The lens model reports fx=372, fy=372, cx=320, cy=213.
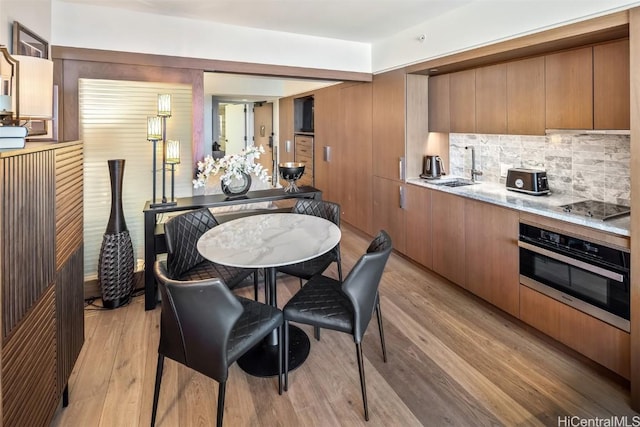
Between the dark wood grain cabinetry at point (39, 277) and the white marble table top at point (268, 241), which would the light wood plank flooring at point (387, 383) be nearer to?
the dark wood grain cabinetry at point (39, 277)

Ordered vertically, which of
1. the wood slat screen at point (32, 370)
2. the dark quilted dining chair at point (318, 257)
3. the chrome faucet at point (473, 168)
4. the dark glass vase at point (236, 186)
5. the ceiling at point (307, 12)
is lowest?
the wood slat screen at point (32, 370)

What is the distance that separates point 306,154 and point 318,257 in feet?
13.5

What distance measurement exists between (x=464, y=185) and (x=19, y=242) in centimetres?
336

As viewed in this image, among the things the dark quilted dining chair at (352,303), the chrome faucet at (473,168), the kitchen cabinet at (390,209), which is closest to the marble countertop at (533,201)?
the chrome faucet at (473,168)

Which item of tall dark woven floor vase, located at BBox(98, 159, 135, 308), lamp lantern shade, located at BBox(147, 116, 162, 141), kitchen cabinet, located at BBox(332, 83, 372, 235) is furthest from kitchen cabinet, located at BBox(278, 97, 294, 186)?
tall dark woven floor vase, located at BBox(98, 159, 135, 308)

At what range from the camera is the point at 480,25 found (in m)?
2.96

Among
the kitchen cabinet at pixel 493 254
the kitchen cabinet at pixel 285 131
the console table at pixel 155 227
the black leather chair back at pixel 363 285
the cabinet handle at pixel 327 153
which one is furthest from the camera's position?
the kitchen cabinet at pixel 285 131

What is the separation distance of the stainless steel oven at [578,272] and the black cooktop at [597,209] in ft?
0.62

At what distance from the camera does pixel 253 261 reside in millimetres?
1940

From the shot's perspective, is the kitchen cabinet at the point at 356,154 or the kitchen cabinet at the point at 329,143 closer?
the kitchen cabinet at the point at 356,154

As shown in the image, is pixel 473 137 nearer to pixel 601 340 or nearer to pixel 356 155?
pixel 356 155

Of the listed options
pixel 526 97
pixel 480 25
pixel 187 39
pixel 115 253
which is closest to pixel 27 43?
pixel 187 39

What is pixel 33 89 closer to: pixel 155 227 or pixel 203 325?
pixel 203 325

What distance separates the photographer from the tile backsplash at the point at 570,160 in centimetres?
262
